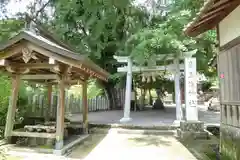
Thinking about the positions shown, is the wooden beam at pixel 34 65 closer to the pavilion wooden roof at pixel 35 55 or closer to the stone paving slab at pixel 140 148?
the pavilion wooden roof at pixel 35 55

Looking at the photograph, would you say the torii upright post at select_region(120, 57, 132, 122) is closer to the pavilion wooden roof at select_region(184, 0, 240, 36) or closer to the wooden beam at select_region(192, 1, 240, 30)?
the pavilion wooden roof at select_region(184, 0, 240, 36)

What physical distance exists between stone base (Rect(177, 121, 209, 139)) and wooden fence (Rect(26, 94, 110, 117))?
17.8ft

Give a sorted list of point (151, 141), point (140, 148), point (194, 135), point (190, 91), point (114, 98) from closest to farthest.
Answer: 1. point (140, 148)
2. point (151, 141)
3. point (194, 135)
4. point (190, 91)
5. point (114, 98)

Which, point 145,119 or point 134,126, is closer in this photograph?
point 134,126

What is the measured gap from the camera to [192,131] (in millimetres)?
7109

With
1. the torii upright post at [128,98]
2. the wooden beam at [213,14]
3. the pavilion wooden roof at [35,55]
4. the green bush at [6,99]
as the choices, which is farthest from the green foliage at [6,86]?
the wooden beam at [213,14]

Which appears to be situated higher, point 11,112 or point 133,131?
point 11,112

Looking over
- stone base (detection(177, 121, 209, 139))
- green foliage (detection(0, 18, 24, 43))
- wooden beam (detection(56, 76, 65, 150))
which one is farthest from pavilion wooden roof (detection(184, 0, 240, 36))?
green foliage (detection(0, 18, 24, 43))

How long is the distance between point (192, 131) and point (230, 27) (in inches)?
157

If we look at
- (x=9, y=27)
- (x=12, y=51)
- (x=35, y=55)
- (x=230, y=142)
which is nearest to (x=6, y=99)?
(x=12, y=51)

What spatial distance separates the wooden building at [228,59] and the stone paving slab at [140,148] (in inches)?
43.9

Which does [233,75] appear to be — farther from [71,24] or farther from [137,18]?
[71,24]

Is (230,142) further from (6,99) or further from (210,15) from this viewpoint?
(6,99)

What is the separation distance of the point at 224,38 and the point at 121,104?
13753mm
